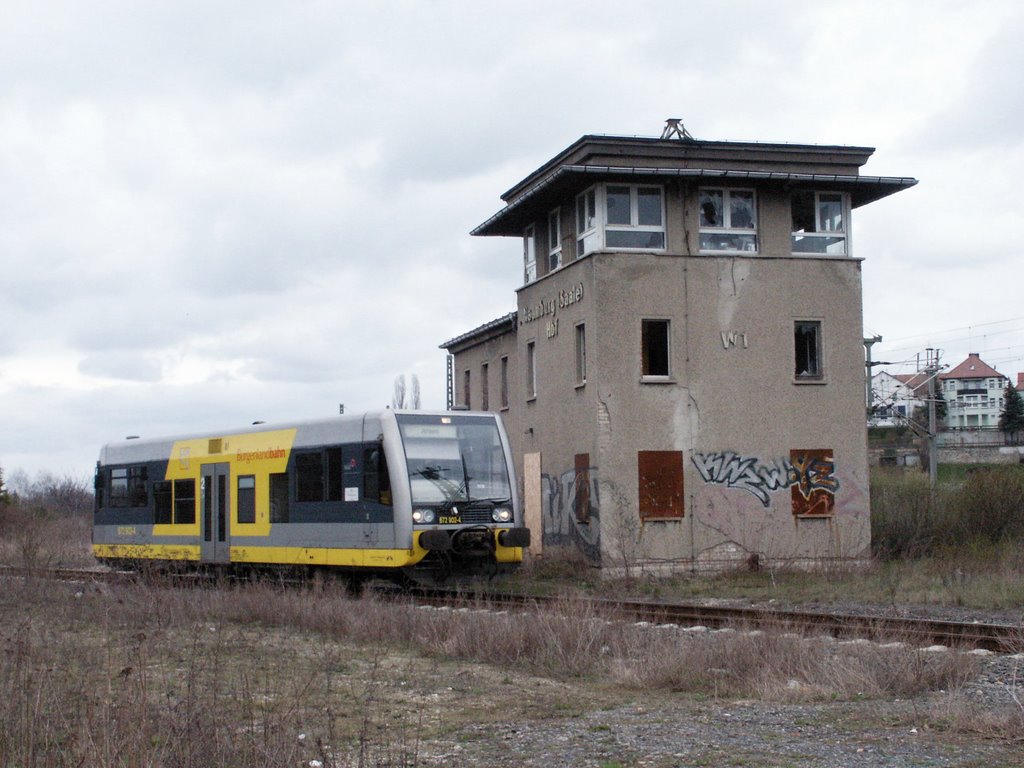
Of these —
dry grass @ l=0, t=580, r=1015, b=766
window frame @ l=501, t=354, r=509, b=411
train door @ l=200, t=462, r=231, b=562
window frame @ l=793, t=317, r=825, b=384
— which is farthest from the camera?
window frame @ l=501, t=354, r=509, b=411

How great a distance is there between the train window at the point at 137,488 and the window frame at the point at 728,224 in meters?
12.3

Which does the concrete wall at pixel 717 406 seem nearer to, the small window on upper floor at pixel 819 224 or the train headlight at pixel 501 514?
the small window on upper floor at pixel 819 224

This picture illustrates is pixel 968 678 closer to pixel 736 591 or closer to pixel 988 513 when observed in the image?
pixel 736 591

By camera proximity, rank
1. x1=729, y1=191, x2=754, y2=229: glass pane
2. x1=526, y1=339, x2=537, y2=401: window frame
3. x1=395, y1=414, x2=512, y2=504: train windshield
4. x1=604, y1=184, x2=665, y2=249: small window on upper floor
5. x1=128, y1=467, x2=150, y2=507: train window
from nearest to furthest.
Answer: x1=395, y1=414, x2=512, y2=504: train windshield, x1=604, y1=184, x2=665, y2=249: small window on upper floor, x1=729, y1=191, x2=754, y2=229: glass pane, x1=128, y1=467, x2=150, y2=507: train window, x1=526, y1=339, x2=537, y2=401: window frame

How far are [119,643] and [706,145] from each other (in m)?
16.4

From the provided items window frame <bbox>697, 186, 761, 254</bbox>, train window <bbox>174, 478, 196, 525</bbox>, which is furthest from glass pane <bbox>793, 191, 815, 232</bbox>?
train window <bbox>174, 478, 196, 525</bbox>

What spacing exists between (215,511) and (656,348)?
29.7ft

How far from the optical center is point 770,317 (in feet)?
84.1

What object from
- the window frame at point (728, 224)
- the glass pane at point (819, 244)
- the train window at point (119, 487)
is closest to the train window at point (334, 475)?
the train window at point (119, 487)

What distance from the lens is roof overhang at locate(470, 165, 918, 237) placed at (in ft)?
81.0

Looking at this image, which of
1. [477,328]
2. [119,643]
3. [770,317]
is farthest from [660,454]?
[119,643]

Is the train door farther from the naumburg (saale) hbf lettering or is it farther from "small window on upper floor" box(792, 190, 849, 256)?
"small window on upper floor" box(792, 190, 849, 256)

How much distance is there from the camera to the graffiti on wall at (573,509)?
2458 cm

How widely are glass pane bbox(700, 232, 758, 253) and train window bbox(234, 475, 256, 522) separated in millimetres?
9991
